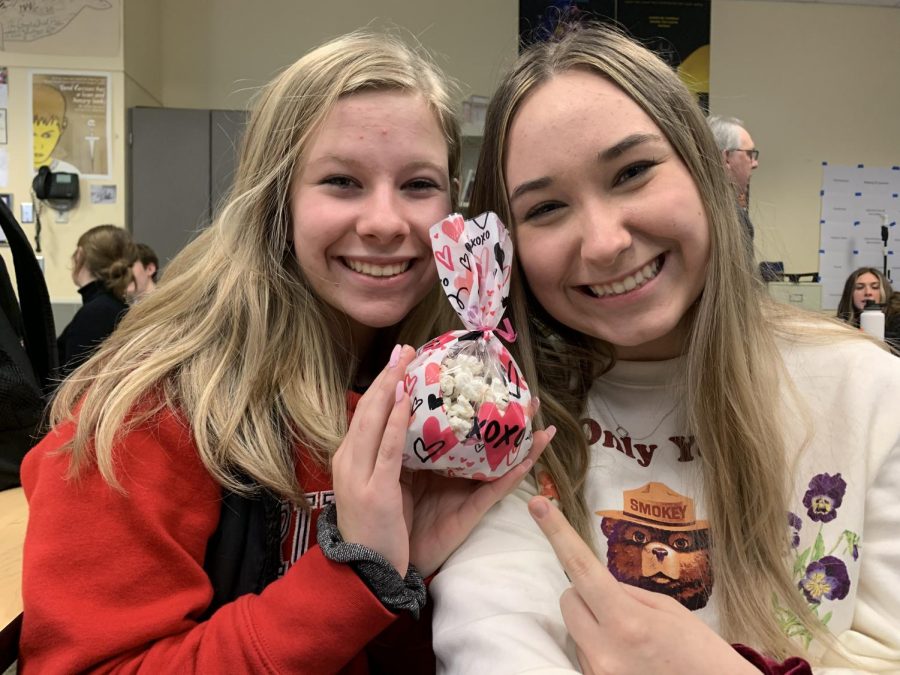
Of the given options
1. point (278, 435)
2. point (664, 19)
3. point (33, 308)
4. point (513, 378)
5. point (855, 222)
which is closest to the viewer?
point (513, 378)

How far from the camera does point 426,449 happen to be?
799mm

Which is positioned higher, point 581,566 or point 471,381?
point 471,381

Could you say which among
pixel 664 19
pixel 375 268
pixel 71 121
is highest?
pixel 664 19

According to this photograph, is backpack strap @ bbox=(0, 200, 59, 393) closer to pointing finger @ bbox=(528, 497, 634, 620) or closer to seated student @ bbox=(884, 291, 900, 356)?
pointing finger @ bbox=(528, 497, 634, 620)

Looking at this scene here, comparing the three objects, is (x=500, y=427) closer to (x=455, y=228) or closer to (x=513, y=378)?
(x=513, y=378)

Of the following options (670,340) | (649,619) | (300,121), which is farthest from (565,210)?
(649,619)

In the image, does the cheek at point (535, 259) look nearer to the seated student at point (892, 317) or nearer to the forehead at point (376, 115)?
the forehead at point (376, 115)

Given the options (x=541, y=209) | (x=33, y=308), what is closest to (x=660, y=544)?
(x=541, y=209)

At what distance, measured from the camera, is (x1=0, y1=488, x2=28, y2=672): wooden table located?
2.57 feet

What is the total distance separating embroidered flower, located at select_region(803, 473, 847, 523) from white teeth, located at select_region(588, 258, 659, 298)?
388 mm

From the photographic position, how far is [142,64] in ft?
14.3

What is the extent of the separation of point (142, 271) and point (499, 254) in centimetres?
302

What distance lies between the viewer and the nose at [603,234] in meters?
0.92

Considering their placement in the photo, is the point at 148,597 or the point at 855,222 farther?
the point at 855,222
